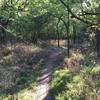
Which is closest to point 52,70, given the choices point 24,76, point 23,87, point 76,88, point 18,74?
point 24,76

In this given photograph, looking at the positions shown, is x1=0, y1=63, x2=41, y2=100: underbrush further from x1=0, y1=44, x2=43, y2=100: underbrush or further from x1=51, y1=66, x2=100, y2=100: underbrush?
x1=51, y1=66, x2=100, y2=100: underbrush

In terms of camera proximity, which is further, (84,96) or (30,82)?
(30,82)

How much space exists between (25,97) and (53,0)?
46.2ft

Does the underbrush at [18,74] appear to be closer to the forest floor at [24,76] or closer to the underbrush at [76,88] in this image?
the forest floor at [24,76]

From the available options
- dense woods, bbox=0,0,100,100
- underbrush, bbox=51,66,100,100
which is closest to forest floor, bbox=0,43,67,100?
dense woods, bbox=0,0,100,100

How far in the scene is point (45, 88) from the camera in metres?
13.9

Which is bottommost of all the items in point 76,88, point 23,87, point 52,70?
point 23,87

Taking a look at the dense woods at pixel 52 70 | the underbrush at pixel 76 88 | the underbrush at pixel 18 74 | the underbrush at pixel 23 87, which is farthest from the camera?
the underbrush at pixel 18 74

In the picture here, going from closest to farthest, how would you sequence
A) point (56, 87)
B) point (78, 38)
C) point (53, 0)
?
point (56, 87) → point (53, 0) → point (78, 38)

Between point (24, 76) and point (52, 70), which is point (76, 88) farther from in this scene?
point (52, 70)

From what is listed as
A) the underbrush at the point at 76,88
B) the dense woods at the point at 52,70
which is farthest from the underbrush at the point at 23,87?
the underbrush at the point at 76,88

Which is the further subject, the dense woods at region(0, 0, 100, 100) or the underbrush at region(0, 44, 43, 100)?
the underbrush at region(0, 44, 43, 100)

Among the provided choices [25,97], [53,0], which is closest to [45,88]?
[25,97]

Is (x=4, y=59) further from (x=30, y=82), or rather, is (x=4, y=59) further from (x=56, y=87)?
(x=56, y=87)
